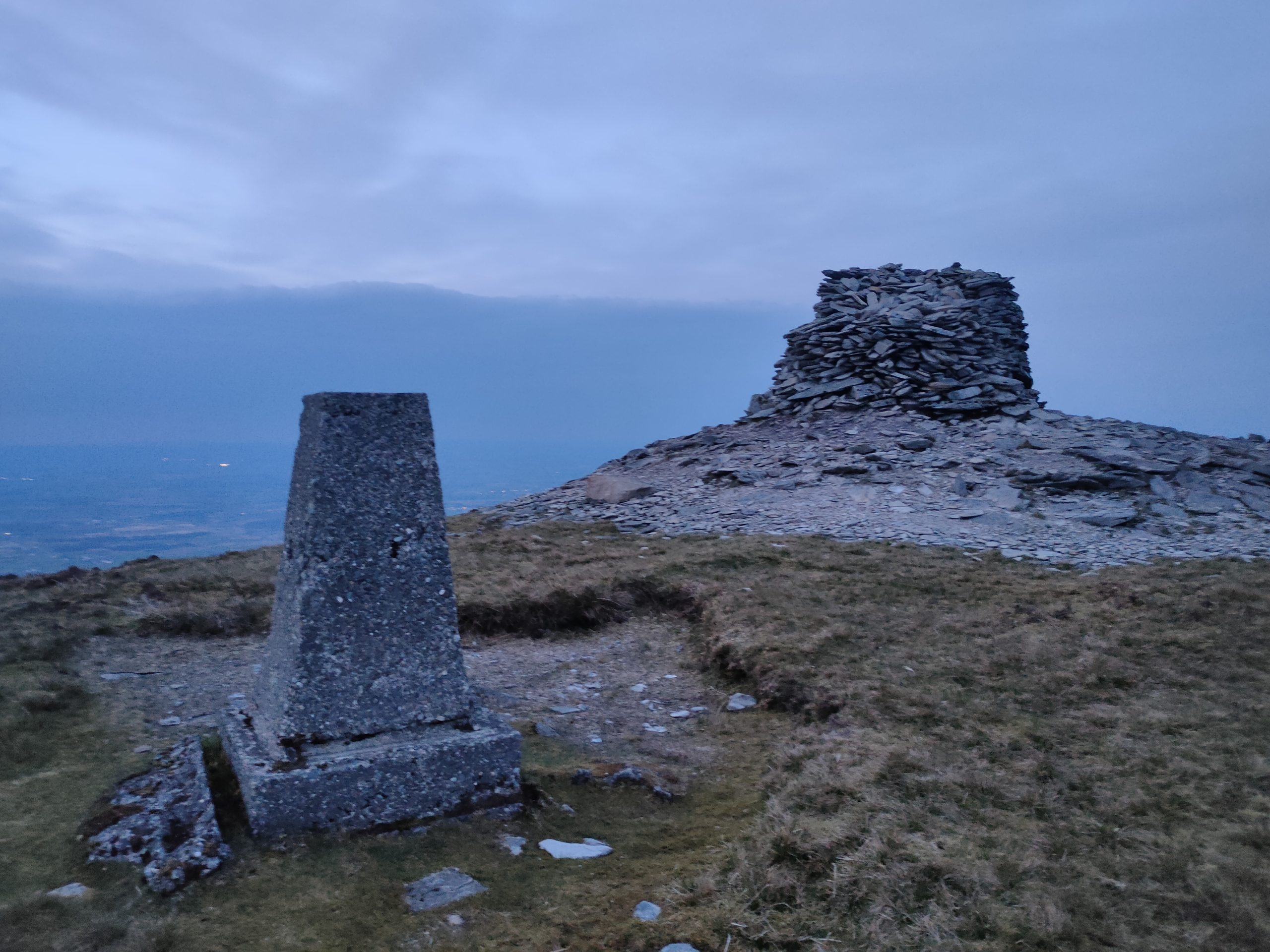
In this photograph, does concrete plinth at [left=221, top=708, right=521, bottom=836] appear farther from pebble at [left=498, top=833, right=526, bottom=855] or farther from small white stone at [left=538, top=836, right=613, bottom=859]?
small white stone at [left=538, top=836, right=613, bottom=859]

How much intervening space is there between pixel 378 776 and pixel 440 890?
0.98m

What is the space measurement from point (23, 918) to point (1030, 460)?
67.2 ft

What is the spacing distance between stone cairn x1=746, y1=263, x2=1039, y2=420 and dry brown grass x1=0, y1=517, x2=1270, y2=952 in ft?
44.9

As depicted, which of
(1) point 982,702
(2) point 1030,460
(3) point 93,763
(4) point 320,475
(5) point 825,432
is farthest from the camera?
(5) point 825,432

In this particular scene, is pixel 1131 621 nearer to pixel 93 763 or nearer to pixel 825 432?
pixel 93 763

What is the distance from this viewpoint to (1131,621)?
885cm

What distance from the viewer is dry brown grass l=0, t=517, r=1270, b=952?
3910mm

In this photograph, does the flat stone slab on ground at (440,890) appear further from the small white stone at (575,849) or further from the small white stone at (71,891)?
the small white stone at (71,891)

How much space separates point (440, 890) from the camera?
4398mm

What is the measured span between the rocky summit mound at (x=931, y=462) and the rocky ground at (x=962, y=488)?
6cm

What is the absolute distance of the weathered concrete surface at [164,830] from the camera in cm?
435

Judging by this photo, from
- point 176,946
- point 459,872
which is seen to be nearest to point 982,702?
point 459,872

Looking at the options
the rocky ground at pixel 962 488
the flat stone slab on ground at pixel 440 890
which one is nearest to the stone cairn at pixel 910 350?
the rocky ground at pixel 962 488

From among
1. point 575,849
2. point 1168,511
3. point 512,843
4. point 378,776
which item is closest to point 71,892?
point 378,776
